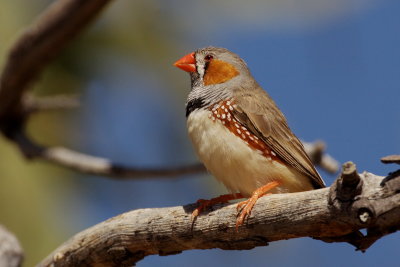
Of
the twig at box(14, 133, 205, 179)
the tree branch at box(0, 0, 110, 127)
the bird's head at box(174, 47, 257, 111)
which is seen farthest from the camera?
the twig at box(14, 133, 205, 179)

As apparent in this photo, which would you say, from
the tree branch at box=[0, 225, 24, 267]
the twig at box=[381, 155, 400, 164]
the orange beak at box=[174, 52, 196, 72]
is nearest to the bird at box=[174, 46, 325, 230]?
the orange beak at box=[174, 52, 196, 72]

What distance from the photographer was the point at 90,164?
6.70m

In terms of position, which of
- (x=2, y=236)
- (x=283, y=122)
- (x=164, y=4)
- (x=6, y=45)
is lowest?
(x=2, y=236)

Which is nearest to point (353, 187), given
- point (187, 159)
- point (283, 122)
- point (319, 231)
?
point (319, 231)

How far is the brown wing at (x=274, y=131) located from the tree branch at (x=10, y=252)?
72.9 inches

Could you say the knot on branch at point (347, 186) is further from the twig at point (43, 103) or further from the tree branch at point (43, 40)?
the twig at point (43, 103)

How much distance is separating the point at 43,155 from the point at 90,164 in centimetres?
52

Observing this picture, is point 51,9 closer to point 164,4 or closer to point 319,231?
point 319,231

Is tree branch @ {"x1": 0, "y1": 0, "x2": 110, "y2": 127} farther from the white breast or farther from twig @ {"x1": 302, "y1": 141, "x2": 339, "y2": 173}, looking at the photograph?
twig @ {"x1": 302, "y1": 141, "x2": 339, "y2": 173}

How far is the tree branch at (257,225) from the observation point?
322 cm

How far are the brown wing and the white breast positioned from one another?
8cm

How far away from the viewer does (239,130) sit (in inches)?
173

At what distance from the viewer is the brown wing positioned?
4.41 m

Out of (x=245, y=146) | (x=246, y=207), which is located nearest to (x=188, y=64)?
(x=245, y=146)
